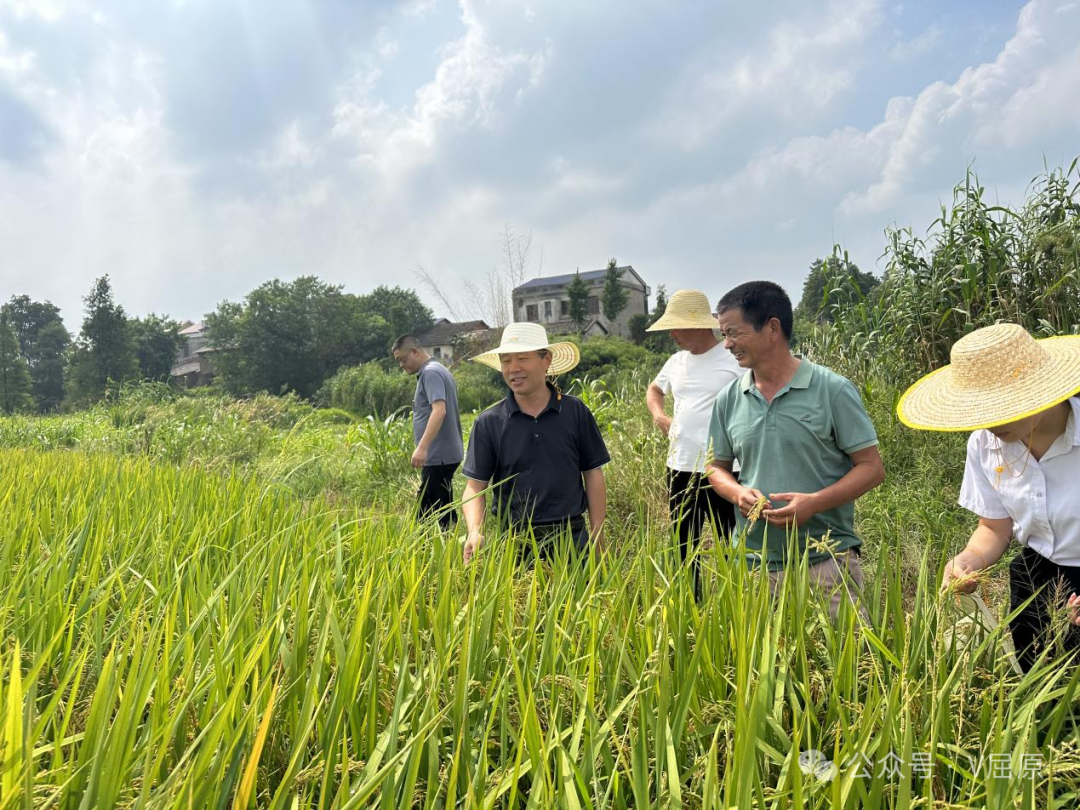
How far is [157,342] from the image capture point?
68.2 metres

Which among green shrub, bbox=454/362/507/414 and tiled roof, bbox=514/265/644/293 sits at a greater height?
tiled roof, bbox=514/265/644/293

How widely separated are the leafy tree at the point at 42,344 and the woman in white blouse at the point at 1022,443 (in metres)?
58.2

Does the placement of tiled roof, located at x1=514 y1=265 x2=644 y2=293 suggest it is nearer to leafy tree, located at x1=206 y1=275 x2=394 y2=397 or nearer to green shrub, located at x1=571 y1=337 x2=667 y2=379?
leafy tree, located at x1=206 y1=275 x2=394 y2=397

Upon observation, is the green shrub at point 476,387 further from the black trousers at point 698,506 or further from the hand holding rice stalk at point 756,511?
the hand holding rice stalk at point 756,511

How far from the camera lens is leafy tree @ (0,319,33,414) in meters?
43.0

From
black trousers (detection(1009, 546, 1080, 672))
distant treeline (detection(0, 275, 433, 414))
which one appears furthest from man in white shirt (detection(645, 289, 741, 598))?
distant treeline (detection(0, 275, 433, 414))

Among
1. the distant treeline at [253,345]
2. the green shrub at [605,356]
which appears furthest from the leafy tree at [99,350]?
the green shrub at [605,356]

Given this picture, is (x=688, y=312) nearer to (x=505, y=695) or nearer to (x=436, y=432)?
(x=436, y=432)

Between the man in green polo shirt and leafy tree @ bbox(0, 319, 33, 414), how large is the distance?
51905 millimetres

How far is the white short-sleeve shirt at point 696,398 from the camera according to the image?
3.39m

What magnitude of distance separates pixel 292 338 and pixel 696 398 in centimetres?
4785

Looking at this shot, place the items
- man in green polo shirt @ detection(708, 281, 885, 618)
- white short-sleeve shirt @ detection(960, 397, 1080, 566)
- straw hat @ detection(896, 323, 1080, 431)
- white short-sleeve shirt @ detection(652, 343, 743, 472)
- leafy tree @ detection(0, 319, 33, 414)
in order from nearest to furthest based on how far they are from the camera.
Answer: straw hat @ detection(896, 323, 1080, 431), white short-sleeve shirt @ detection(960, 397, 1080, 566), man in green polo shirt @ detection(708, 281, 885, 618), white short-sleeve shirt @ detection(652, 343, 743, 472), leafy tree @ detection(0, 319, 33, 414)

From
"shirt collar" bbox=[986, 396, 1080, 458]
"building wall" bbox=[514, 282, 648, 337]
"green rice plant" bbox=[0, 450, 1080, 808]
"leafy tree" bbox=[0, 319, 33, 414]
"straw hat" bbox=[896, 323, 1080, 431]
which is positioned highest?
"building wall" bbox=[514, 282, 648, 337]

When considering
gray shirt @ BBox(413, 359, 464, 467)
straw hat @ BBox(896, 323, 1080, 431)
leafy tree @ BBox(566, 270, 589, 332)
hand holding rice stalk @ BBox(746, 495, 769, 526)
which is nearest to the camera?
hand holding rice stalk @ BBox(746, 495, 769, 526)
